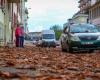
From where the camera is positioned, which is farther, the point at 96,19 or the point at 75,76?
the point at 96,19

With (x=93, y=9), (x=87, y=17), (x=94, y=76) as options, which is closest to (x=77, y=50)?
(x=94, y=76)

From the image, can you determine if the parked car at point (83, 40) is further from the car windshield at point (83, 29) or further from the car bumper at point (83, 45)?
the car windshield at point (83, 29)

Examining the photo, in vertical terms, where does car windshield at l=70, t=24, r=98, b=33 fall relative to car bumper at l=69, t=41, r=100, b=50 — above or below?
above

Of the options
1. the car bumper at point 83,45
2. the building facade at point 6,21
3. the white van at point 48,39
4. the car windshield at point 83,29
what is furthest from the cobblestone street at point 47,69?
the white van at point 48,39

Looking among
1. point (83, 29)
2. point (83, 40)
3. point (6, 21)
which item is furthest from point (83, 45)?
point (6, 21)

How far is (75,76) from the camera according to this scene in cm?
959

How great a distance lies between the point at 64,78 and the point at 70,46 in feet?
58.1

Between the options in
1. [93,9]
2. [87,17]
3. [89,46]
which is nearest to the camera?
[89,46]

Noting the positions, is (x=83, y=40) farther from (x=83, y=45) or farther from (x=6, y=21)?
(x=6, y=21)

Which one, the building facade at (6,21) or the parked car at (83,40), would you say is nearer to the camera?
the parked car at (83,40)

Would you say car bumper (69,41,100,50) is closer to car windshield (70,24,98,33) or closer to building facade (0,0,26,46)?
car windshield (70,24,98,33)

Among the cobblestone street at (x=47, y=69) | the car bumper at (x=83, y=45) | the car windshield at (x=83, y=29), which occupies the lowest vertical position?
the car bumper at (x=83, y=45)

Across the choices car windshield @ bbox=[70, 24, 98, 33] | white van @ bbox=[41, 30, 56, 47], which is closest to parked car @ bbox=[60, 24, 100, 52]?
car windshield @ bbox=[70, 24, 98, 33]

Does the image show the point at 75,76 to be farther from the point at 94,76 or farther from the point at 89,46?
the point at 89,46
